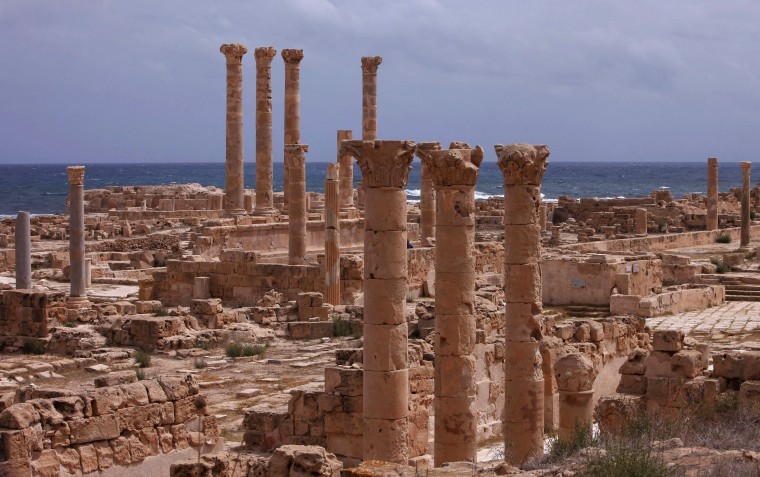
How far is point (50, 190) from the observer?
118 meters

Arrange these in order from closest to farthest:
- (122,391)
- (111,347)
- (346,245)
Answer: (122,391) → (111,347) → (346,245)

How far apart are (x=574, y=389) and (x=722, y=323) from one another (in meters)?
11.0

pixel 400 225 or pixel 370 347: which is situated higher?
pixel 400 225

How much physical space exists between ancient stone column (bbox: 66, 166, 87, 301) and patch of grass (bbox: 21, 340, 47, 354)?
226cm

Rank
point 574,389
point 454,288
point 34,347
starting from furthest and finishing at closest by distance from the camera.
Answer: point 34,347 < point 574,389 < point 454,288

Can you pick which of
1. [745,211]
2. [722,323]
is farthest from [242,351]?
[745,211]

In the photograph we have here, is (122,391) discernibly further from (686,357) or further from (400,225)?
(686,357)

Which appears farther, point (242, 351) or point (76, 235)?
point (76, 235)

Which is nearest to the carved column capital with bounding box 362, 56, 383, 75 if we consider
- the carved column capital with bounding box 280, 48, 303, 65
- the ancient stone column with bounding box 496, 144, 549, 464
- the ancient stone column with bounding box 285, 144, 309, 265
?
the carved column capital with bounding box 280, 48, 303, 65

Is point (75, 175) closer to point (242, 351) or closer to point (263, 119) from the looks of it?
point (242, 351)

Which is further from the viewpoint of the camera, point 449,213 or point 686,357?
point 686,357

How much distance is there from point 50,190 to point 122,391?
11070 centimetres

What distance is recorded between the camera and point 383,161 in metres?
11.6

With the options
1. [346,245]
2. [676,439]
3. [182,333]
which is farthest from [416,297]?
[676,439]
